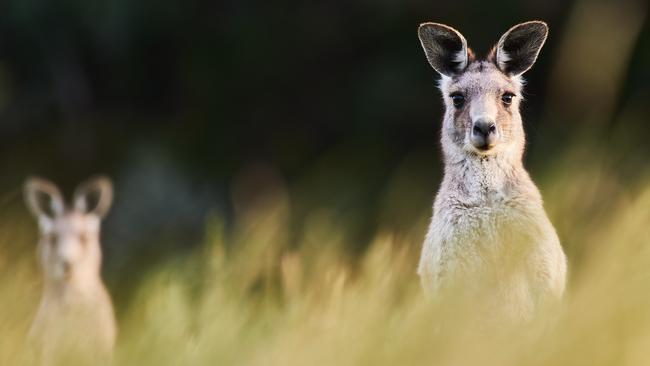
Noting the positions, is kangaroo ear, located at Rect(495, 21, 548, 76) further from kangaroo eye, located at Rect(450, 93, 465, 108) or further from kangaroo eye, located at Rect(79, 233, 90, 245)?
kangaroo eye, located at Rect(79, 233, 90, 245)

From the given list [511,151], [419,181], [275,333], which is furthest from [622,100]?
[275,333]

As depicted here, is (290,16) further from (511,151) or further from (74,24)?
(511,151)

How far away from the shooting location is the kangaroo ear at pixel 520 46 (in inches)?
162

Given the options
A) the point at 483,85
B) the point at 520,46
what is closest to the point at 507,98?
the point at 483,85

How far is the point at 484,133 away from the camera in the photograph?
410cm

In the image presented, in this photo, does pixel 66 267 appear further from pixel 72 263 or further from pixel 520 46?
pixel 520 46

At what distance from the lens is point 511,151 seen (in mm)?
4312

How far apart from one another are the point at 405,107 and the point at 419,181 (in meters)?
1.15

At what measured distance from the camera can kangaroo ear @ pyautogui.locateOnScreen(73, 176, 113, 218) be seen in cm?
757

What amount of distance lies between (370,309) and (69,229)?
432cm

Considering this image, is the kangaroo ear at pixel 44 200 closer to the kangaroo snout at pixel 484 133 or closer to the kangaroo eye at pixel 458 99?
the kangaroo eye at pixel 458 99

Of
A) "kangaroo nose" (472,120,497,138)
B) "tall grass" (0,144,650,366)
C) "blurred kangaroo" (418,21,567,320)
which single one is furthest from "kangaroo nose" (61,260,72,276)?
"kangaroo nose" (472,120,497,138)

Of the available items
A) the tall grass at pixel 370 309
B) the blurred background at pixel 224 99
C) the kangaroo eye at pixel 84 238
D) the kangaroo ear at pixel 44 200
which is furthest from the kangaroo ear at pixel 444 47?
the blurred background at pixel 224 99

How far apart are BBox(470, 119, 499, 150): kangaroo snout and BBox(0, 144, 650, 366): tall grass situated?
27cm
